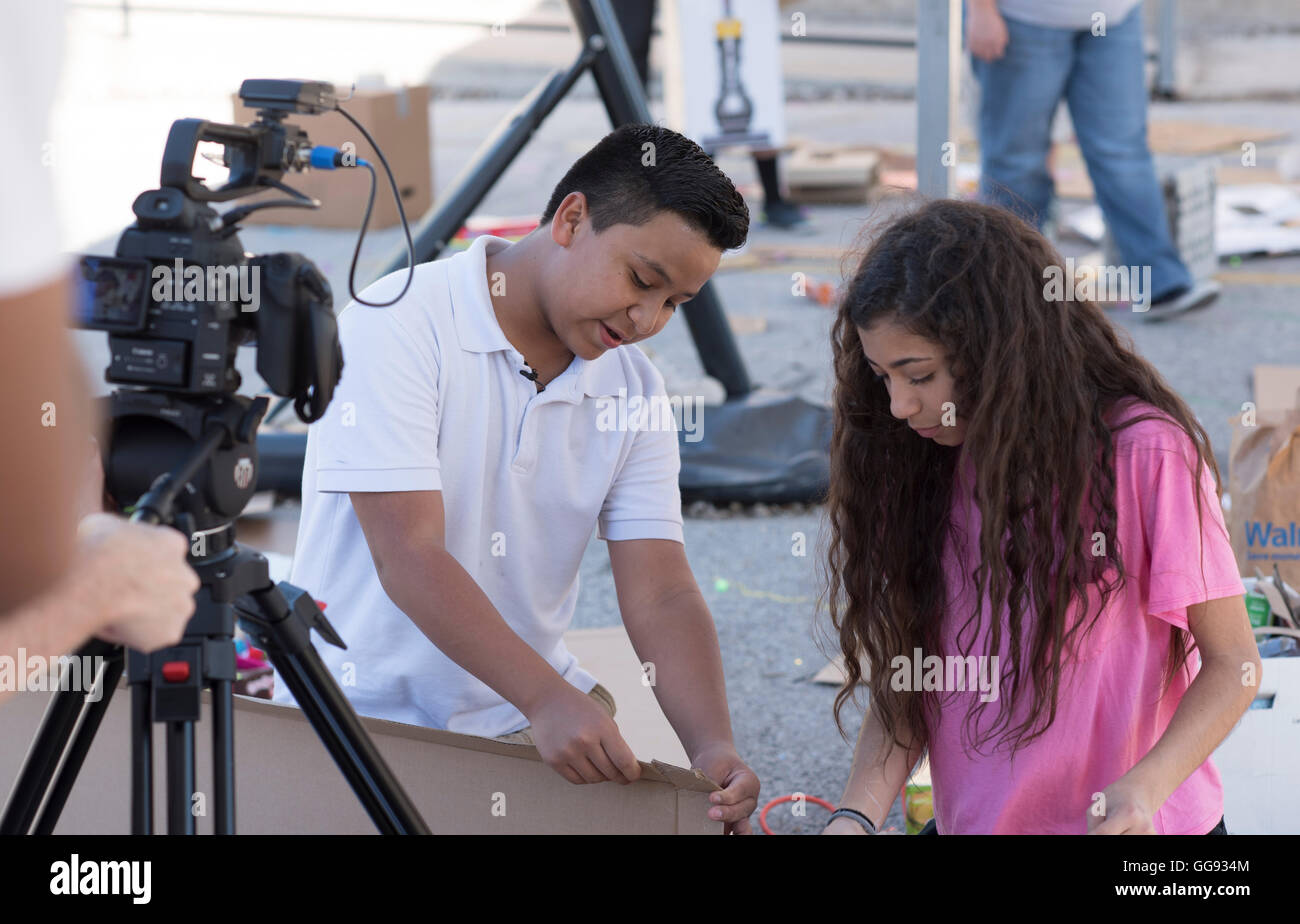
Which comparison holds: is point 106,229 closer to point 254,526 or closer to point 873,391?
point 254,526

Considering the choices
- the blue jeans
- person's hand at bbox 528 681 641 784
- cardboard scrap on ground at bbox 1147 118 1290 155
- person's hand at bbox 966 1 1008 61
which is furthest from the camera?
cardboard scrap on ground at bbox 1147 118 1290 155

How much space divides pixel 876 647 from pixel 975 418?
38cm

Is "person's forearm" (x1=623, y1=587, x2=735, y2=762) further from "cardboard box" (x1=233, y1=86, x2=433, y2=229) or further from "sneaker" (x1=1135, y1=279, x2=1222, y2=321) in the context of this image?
"cardboard box" (x1=233, y1=86, x2=433, y2=229)

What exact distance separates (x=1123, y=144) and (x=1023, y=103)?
486mm

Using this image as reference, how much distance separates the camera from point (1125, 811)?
1512 mm

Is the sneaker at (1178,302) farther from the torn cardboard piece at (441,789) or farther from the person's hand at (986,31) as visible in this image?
the torn cardboard piece at (441,789)

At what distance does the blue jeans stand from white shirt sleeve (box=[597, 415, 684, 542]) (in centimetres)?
326

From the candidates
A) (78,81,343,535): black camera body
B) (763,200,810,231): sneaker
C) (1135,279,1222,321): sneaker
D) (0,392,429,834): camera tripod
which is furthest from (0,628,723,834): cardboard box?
(763,200,810,231): sneaker

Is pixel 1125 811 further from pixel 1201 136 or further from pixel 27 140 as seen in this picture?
pixel 1201 136

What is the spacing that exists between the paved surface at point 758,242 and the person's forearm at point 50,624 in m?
0.31

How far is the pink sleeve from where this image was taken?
1661 mm

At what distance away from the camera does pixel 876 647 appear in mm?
1921

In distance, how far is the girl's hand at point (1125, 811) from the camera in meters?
1.49
